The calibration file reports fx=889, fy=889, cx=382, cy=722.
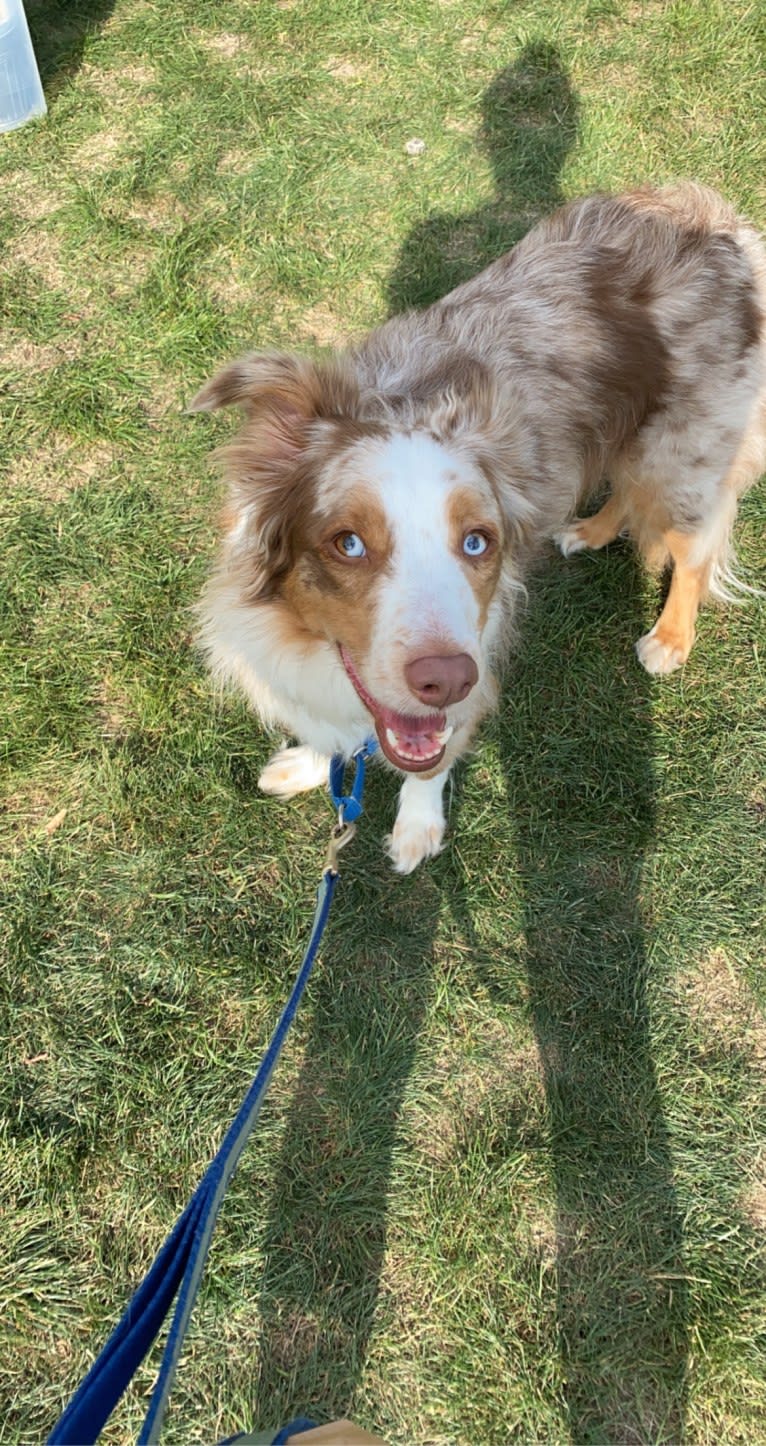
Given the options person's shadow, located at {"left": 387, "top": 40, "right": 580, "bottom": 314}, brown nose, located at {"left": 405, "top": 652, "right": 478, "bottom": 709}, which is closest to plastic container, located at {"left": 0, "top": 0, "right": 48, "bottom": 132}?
person's shadow, located at {"left": 387, "top": 40, "right": 580, "bottom": 314}

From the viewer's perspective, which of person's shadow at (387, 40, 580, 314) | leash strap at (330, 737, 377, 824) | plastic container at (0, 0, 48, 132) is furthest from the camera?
person's shadow at (387, 40, 580, 314)

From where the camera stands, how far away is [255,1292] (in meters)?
2.77

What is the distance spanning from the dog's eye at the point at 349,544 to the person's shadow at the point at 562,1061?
57.2 inches

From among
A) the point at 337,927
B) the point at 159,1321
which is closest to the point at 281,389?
the point at 337,927

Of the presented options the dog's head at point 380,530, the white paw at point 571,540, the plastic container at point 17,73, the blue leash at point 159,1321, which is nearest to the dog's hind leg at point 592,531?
the white paw at point 571,540

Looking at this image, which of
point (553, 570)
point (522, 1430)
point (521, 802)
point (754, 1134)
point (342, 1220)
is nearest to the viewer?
point (522, 1430)

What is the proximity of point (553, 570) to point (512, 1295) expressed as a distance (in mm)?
2985

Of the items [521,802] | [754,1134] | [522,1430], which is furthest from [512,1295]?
[521,802]

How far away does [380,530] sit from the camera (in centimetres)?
235

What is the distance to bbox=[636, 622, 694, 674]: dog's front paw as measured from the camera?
13.1 feet

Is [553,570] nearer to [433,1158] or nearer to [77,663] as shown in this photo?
[77,663]

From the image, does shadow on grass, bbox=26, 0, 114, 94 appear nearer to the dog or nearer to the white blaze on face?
the dog

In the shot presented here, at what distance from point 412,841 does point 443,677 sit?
4.66 ft

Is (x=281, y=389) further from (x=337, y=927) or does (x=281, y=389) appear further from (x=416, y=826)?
(x=337, y=927)
